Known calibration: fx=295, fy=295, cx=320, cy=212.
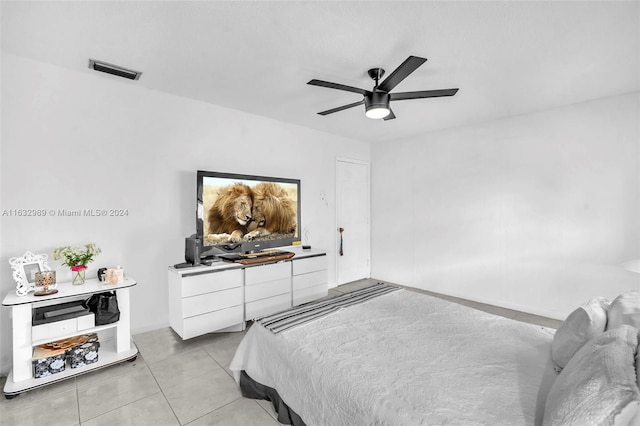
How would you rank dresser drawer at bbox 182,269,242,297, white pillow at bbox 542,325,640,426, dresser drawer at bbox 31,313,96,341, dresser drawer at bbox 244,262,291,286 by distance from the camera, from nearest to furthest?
white pillow at bbox 542,325,640,426 < dresser drawer at bbox 31,313,96,341 < dresser drawer at bbox 182,269,242,297 < dresser drawer at bbox 244,262,291,286

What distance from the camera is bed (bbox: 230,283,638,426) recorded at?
1211 millimetres

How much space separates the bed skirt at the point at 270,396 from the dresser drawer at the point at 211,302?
0.96 m

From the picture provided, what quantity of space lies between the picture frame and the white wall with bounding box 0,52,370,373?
0.74ft

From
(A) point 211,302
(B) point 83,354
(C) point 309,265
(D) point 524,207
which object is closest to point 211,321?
(A) point 211,302

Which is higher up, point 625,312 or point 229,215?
point 229,215

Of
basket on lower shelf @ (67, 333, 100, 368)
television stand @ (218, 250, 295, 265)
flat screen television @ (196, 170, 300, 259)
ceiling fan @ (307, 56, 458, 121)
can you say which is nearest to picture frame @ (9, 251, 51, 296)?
basket on lower shelf @ (67, 333, 100, 368)

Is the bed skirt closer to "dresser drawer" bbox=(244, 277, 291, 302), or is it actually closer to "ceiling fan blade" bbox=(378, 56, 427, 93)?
"dresser drawer" bbox=(244, 277, 291, 302)

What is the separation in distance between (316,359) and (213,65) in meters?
2.46

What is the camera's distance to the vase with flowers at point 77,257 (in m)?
2.41

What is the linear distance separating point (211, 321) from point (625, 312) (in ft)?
9.83

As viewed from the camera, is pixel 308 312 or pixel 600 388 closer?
pixel 600 388

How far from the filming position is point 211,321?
9.55ft

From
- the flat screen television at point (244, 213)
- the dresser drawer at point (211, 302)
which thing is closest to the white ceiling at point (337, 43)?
the flat screen television at point (244, 213)

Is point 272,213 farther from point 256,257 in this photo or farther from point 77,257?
point 77,257
